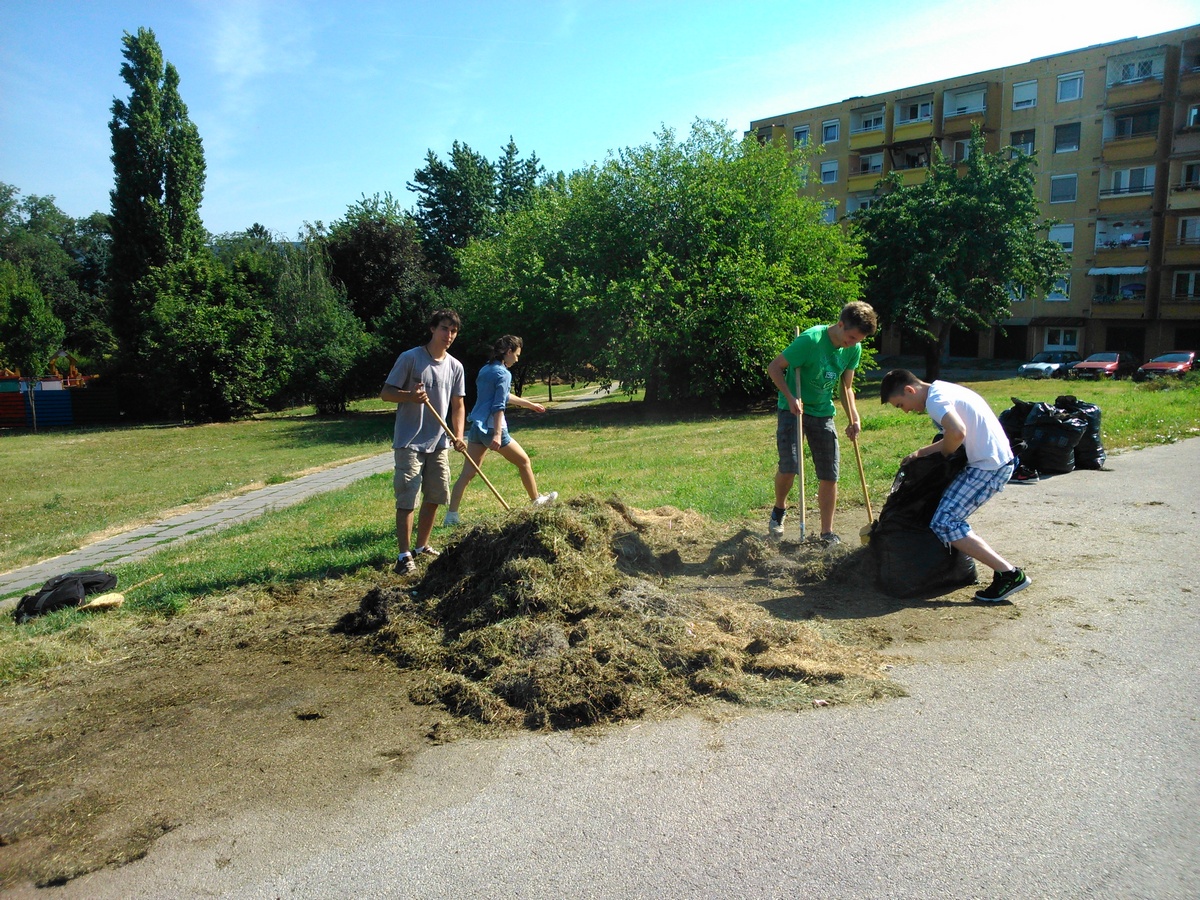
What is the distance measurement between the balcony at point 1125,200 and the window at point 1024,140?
508 cm

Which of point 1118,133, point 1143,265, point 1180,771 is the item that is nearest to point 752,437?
point 1180,771

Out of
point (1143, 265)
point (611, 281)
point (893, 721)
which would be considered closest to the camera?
point (893, 721)

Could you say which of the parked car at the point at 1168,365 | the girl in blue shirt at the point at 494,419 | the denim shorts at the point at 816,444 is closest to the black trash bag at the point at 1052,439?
the denim shorts at the point at 816,444

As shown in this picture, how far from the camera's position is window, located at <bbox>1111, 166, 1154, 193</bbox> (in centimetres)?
4406

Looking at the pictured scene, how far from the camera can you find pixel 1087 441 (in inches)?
388

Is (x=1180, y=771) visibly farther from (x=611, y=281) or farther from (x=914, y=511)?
(x=611, y=281)

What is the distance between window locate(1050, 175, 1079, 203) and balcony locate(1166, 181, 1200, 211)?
5209mm

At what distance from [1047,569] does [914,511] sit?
1.42 m

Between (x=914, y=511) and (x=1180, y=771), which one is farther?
(x=914, y=511)

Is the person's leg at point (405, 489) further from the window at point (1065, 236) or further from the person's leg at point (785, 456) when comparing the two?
the window at point (1065, 236)

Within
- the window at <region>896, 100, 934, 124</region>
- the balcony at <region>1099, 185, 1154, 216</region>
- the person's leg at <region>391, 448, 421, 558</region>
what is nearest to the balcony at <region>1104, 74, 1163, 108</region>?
the balcony at <region>1099, 185, 1154, 216</region>

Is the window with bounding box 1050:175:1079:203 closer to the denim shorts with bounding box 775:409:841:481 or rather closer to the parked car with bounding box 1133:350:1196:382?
the parked car with bounding box 1133:350:1196:382

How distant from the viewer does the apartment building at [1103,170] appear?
42688mm

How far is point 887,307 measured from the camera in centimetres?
3766
